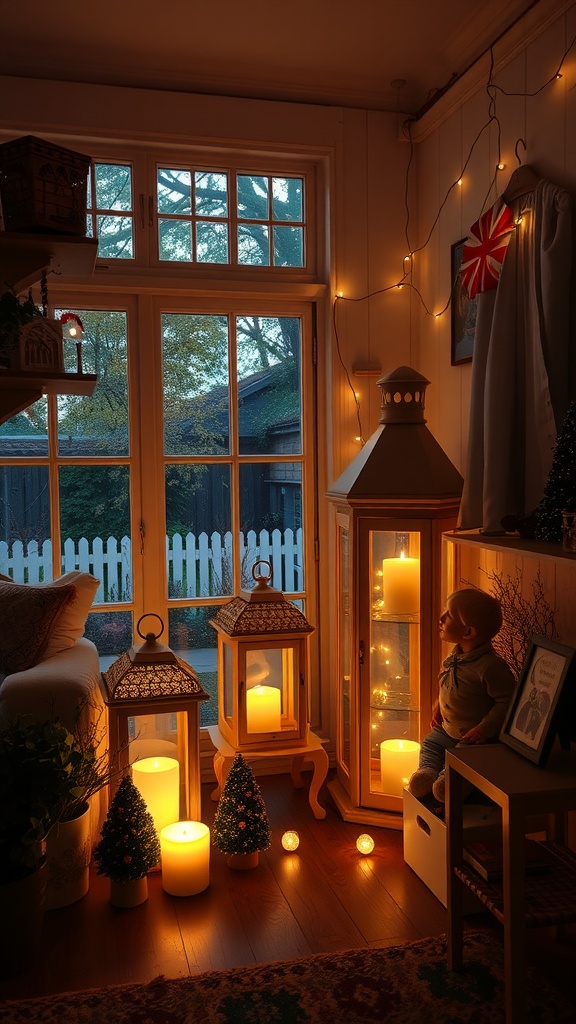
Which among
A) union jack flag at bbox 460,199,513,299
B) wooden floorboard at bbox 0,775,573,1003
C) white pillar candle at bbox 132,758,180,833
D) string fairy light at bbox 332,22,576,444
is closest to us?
wooden floorboard at bbox 0,775,573,1003

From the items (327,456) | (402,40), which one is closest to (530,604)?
(327,456)

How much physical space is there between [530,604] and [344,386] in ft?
4.27

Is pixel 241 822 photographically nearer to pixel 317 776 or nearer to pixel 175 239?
pixel 317 776

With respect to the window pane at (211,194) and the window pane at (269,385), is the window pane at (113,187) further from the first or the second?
the window pane at (269,385)

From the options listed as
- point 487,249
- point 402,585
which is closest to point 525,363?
point 487,249

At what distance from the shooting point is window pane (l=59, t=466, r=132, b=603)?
3287 mm

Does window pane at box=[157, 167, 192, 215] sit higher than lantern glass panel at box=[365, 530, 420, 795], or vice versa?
window pane at box=[157, 167, 192, 215]

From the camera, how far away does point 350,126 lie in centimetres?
339

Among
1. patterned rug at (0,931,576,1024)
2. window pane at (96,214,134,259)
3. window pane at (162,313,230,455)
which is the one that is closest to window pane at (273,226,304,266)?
window pane at (162,313,230,455)

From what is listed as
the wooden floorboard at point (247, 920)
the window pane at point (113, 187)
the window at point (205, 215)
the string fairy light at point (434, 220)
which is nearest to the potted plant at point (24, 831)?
the wooden floorboard at point (247, 920)

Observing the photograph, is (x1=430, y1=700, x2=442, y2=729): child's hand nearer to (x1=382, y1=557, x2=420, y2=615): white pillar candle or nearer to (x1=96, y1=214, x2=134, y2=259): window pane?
(x1=382, y1=557, x2=420, y2=615): white pillar candle

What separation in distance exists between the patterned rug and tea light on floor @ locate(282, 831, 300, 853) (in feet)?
2.04

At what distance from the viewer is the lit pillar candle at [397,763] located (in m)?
2.86

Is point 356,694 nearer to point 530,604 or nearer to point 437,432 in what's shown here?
point 530,604
